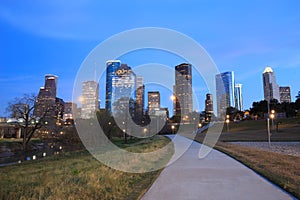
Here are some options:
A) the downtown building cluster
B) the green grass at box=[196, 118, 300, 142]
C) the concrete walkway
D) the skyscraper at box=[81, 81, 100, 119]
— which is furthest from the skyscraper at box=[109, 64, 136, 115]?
the concrete walkway

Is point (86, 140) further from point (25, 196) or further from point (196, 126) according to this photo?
point (196, 126)

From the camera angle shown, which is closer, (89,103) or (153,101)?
(89,103)

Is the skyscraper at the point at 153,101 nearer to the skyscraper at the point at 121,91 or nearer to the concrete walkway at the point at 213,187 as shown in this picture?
the skyscraper at the point at 121,91

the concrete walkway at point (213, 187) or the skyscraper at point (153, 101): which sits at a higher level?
the skyscraper at point (153, 101)

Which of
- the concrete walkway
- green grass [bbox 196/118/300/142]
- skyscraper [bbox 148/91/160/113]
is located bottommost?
green grass [bbox 196/118/300/142]

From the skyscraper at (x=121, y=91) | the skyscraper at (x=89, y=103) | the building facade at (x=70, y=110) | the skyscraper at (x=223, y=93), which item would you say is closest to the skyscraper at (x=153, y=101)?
the skyscraper at (x=121, y=91)

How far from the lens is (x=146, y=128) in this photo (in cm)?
5053

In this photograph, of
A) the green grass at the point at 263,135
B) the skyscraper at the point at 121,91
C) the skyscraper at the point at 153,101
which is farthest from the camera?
the skyscraper at the point at 153,101

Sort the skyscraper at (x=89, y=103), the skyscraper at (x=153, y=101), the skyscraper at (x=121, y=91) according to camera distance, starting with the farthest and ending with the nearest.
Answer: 1. the skyscraper at (x=153, y=101)
2. the skyscraper at (x=89, y=103)
3. the skyscraper at (x=121, y=91)

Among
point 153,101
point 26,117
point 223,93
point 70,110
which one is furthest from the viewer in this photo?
point 223,93

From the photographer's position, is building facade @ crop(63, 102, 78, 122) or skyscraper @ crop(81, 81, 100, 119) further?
skyscraper @ crop(81, 81, 100, 119)

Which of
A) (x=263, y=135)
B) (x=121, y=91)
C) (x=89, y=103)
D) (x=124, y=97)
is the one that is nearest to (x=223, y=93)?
(x=263, y=135)

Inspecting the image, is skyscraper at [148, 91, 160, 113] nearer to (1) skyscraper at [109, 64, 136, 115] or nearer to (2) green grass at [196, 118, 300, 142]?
(1) skyscraper at [109, 64, 136, 115]

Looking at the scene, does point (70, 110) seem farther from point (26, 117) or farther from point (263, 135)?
point (263, 135)
